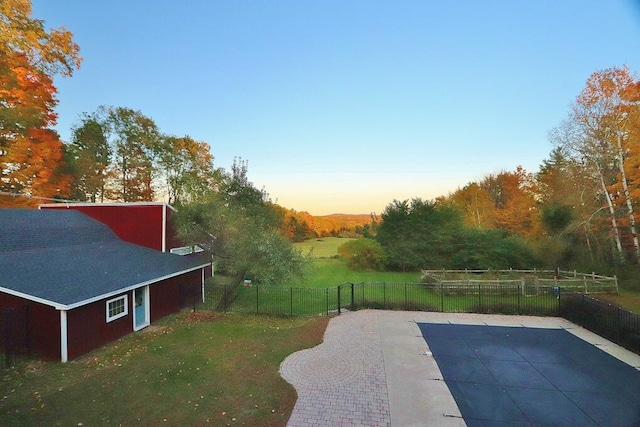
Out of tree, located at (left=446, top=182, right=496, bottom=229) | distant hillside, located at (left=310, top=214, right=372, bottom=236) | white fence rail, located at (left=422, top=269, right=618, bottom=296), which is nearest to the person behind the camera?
white fence rail, located at (left=422, top=269, right=618, bottom=296)

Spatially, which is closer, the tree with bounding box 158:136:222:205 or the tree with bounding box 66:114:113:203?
the tree with bounding box 66:114:113:203

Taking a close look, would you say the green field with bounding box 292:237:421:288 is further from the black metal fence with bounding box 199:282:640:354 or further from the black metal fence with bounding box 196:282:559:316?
the black metal fence with bounding box 196:282:559:316

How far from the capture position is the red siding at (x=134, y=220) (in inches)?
650

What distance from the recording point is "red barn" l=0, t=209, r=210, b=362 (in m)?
8.82

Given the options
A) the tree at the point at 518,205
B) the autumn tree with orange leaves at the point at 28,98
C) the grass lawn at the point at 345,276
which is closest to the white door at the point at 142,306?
the grass lawn at the point at 345,276

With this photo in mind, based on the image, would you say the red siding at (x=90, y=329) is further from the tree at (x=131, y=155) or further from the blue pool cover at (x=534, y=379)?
the tree at (x=131, y=155)

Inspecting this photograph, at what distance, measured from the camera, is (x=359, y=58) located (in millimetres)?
16844

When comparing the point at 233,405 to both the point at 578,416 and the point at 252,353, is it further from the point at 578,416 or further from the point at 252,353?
the point at 578,416

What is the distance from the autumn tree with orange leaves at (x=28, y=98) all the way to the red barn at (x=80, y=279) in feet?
19.6

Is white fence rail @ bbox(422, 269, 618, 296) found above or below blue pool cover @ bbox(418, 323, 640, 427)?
above

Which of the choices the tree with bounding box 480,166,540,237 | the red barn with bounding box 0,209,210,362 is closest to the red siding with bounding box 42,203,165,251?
the red barn with bounding box 0,209,210,362

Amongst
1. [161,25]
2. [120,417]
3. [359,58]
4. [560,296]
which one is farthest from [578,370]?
[161,25]

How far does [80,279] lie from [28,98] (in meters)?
15.7

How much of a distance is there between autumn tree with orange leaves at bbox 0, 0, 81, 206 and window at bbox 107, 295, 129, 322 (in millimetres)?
13095
